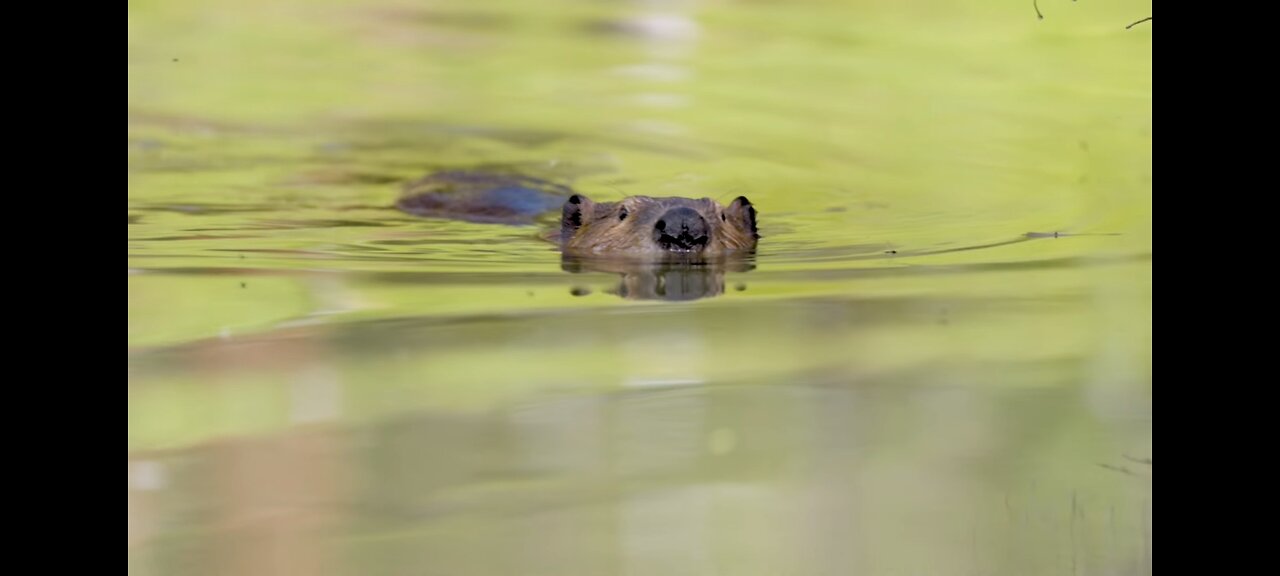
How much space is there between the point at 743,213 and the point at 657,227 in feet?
2.49

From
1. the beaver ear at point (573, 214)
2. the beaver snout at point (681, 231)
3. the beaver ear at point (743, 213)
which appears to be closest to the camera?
the beaver snout at point (681, 231)

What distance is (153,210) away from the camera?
729 cm

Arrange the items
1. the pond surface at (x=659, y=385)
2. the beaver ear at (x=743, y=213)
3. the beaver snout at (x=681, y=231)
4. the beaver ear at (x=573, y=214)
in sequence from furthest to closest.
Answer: the beaver ear at (x=573, y=214), the beaver ear at (x=743, y=213), the beaver snout at (x=681, y=231), the pond surface at (x=659, y=385)

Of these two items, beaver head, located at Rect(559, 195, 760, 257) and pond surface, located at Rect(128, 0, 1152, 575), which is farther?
beaver head, located at Rect(559, 195, 760, 257)

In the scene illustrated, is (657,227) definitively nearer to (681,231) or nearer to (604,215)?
(681,231)

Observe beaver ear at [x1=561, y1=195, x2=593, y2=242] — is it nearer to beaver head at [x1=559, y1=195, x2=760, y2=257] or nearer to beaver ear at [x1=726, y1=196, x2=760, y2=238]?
beaver head at [x1=559, y1=195, x2=760, y2=257]

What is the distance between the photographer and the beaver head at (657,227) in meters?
5.70

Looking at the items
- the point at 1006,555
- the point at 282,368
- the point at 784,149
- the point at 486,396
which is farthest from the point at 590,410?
the point at 784,149

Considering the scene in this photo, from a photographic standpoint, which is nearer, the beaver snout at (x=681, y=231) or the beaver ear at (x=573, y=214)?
the beaver snout at (x=681, y=231)

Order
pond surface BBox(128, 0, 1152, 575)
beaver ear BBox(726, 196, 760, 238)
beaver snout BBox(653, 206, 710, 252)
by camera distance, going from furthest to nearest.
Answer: beaver ear BBox(726, 196, 760, 238) → beaver snout BBox(653, 206, 710, 252) → pond surface BBox(128, 0, 1152, 575)

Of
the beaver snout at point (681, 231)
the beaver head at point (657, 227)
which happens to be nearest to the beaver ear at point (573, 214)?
the beaver head at point (657, 227)

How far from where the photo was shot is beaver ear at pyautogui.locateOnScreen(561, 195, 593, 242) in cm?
664

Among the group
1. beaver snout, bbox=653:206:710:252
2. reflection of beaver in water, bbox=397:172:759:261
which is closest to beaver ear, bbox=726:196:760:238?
reflection of beaver in water, bbox=397:172:759:261

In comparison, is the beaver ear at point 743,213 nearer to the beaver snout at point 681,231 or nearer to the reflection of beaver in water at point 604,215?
the reflection of beaver in water at point 604,215
